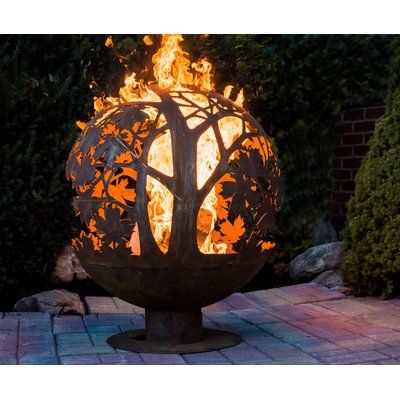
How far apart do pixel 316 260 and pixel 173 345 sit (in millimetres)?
2809

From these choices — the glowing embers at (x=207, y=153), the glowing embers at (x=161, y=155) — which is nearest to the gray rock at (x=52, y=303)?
the glowing embers at (x=161, y=155)

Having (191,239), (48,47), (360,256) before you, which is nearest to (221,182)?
(191,239)

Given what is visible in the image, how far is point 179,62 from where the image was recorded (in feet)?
16.7

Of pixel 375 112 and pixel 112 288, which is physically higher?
pixel 375 112

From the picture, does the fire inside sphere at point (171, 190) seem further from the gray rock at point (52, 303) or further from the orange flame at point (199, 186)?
the gray rock at point (52, 303)

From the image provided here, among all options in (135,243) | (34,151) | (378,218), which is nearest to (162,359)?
(135,243)

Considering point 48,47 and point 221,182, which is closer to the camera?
point 221,182

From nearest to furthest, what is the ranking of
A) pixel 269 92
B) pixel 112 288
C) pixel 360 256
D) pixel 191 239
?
pixel 191 239
pixel 112 288
pixel 360 256
pixel 269 92

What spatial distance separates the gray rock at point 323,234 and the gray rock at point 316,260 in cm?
58

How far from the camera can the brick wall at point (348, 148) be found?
26.3ft

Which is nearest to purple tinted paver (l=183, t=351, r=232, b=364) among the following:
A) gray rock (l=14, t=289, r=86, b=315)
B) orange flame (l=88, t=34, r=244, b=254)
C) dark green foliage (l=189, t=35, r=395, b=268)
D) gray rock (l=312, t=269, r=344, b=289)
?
orange flame (l=88, t=34, r=244, b=254)

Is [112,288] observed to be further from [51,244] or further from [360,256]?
[360,256]

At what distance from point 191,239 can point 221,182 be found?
0.40 m

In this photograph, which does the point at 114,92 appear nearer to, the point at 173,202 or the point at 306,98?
the point at 306,98
